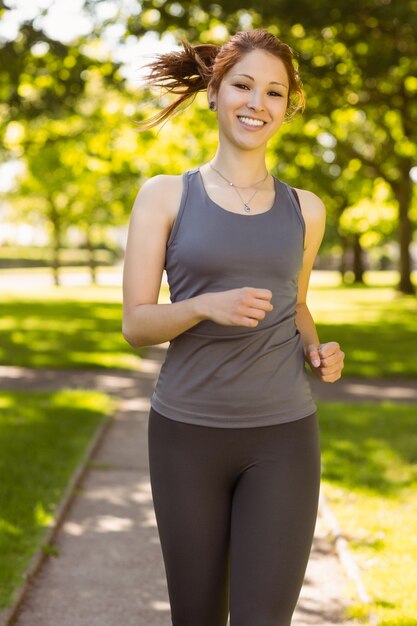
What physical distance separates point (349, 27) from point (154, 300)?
563 inches

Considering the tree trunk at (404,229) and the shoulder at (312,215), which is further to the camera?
the tree trunk at (404,229)

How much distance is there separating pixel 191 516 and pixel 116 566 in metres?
3.00

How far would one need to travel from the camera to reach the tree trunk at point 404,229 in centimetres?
3647

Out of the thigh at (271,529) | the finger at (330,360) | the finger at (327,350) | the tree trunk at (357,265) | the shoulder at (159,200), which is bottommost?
the tree trunk at (357,265)

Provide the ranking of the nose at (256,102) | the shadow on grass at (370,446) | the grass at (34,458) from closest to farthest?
the nose at (256,102) < the grass at (34,458) < the shadow on grass at (370,446)

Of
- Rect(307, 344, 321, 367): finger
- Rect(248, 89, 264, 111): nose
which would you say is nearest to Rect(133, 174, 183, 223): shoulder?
Rect(248, 89, 264, 111): nose

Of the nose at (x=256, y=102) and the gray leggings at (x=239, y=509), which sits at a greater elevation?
the nose at (x=256, y=102)

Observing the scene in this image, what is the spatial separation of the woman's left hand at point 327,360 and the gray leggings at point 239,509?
150mm

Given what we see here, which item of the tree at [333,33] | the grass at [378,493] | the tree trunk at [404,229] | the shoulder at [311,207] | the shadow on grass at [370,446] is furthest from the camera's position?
the tree trunk at [404,229]

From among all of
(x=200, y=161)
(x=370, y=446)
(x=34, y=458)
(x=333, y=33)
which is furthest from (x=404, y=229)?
(x=34, y=458)

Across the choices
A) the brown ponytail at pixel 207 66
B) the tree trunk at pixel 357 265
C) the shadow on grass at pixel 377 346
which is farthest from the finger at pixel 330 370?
the tree trunk at pixel 357 265

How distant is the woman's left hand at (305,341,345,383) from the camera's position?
9.47 feet

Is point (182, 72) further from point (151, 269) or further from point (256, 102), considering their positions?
point (151, 269)

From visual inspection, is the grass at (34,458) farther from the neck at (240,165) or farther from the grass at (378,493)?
the neck at (240,165)
